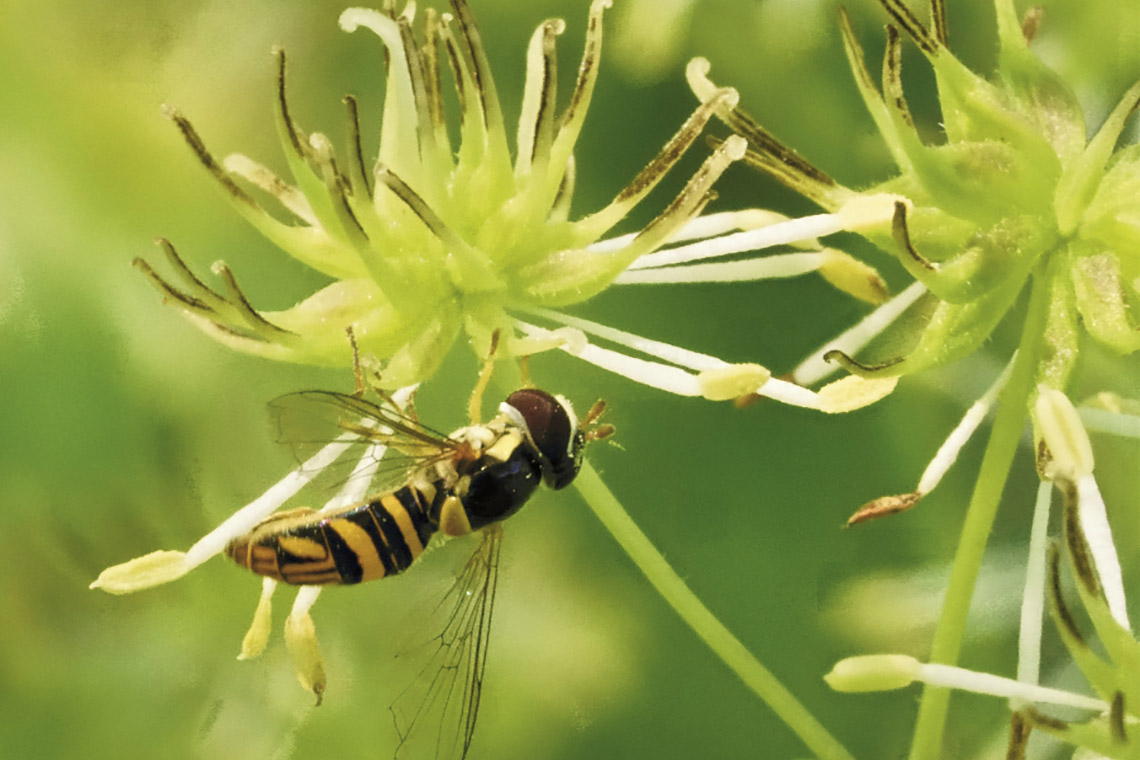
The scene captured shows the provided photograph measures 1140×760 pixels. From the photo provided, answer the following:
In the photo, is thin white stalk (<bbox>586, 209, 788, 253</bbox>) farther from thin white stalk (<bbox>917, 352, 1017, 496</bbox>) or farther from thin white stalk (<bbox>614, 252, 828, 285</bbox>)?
thin white stalk (<bbox>917, 352, 1017, 496</bbox>)

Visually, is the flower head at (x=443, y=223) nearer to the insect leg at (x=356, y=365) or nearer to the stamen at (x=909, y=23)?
the insect leg at (x=356, y=365)

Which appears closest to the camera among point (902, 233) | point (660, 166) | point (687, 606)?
point (902, 233)

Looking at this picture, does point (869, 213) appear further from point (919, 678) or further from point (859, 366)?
point (919, 678)

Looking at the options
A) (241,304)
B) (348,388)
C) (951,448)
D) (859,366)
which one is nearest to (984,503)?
(951,448)

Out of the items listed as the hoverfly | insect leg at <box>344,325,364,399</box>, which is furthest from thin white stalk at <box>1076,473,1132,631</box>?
insect leg at <box>344,325,364,399</box>

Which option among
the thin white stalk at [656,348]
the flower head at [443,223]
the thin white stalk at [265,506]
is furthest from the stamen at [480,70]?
the thin white stalk at [265,506]
